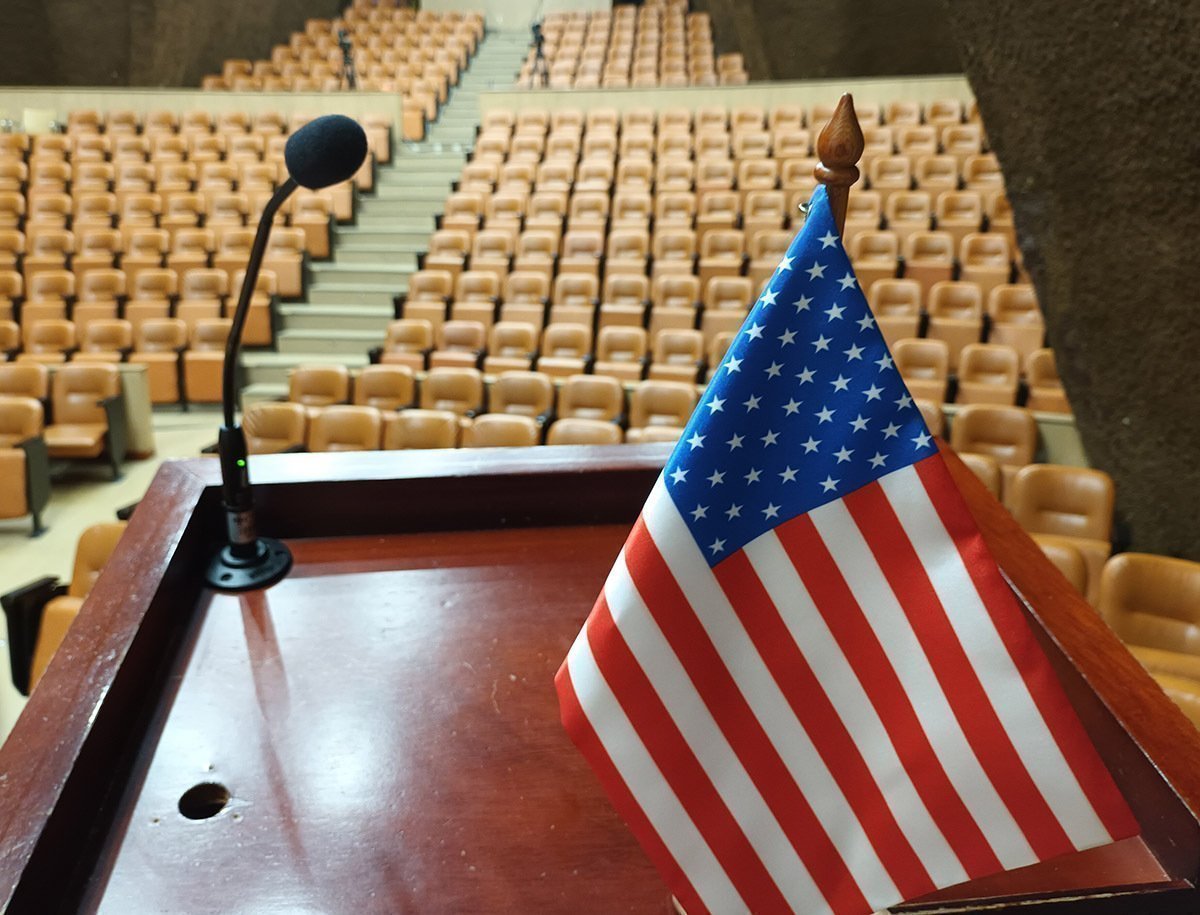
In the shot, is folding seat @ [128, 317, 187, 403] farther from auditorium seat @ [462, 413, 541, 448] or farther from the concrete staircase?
auditorium seat @ [462, 413, 541, 448]

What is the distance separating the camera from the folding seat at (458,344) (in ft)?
16.1

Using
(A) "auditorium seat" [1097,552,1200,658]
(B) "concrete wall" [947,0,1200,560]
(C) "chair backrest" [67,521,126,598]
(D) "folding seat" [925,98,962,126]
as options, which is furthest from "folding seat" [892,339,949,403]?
(D) "folding seat" [925,98,962,126]

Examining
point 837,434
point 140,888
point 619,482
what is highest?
point 837,434

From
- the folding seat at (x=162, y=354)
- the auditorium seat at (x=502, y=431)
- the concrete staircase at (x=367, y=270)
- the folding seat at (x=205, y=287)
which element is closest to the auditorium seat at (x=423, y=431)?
the auditorium seat at (x=502, y=431)

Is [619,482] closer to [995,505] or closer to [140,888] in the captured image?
[995,505]

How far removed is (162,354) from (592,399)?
10.2ft

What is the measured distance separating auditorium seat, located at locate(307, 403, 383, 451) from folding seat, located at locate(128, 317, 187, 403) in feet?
7.19

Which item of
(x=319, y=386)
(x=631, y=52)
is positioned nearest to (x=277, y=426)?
(x=319, y=386)

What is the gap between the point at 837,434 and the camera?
0.65 metres

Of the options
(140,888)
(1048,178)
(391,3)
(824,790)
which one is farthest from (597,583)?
(391,3)

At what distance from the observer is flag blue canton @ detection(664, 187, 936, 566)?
Answer: 2.12 feet

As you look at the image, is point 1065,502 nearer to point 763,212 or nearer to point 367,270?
point 763,212

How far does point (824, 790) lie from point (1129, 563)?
2191 mm

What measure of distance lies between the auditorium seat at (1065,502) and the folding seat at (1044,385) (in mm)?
1345
